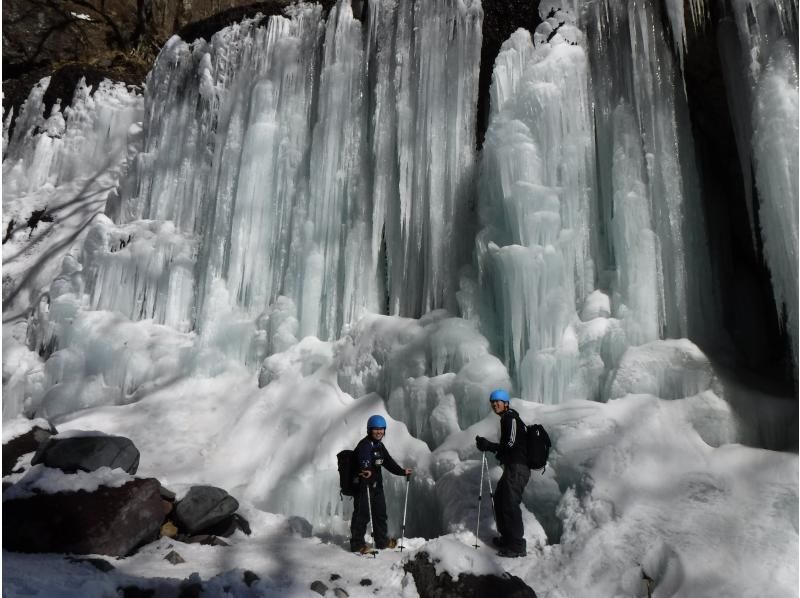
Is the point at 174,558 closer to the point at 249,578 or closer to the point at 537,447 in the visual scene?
the point at 249,578

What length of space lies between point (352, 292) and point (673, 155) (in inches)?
155

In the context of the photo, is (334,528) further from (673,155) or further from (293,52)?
(293,52)

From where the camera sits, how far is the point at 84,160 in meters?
13.6

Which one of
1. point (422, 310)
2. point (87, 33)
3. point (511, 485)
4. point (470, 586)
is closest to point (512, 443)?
point (511, 485)

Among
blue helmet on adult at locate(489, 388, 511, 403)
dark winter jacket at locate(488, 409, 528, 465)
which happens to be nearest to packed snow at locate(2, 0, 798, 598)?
dark winter jacket at locate(488, 409, 528, 465)

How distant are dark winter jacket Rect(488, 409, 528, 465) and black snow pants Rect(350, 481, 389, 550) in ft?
3.39

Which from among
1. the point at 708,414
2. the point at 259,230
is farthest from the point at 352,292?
the point at 708,414

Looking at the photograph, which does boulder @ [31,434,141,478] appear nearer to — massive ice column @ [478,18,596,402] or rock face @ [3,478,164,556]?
rock face @ [3,478,164,556]

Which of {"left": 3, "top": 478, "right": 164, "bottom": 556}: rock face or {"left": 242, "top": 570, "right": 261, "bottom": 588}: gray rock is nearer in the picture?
{"left": 242, "top": 570, "right": 261, "bottom": 588}: gray rock

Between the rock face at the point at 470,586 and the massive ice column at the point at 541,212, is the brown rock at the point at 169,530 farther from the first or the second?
the massive ice column at the point at 541,212

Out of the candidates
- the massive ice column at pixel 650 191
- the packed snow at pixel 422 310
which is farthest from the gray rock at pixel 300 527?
the massive ice column at pixel 650 191

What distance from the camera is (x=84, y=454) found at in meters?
5.11

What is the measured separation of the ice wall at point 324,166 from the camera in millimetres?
6941

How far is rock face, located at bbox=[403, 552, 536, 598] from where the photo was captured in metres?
3.48
